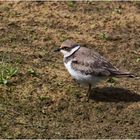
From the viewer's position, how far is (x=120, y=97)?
1034cm

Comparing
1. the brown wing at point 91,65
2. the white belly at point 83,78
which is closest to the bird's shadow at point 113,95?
the white belly at point 83,78

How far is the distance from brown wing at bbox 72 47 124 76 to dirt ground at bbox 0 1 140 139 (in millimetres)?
563

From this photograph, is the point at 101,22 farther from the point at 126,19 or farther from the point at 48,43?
the point at 48,43

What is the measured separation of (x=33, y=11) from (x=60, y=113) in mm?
4724

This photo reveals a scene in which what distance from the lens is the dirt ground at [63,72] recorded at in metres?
9.22

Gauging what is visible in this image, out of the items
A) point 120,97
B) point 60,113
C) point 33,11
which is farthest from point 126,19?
point 60,113

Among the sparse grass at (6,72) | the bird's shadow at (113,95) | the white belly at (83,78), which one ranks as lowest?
the bird's shadow at (113,95)

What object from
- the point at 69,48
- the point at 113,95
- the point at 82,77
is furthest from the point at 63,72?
the point at 113,95

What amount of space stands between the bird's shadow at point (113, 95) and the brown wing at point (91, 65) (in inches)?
21.4

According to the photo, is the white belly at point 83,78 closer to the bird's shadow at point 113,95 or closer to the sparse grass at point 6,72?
the bird's shadow at point 113,95

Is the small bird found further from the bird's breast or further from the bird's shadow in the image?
the bird's shadow

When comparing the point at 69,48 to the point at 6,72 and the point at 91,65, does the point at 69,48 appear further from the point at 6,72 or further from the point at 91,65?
the point at 6,72

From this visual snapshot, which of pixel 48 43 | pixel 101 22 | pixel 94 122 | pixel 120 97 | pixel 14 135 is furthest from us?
pixel 101 22

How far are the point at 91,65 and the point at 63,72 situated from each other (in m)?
1.15
